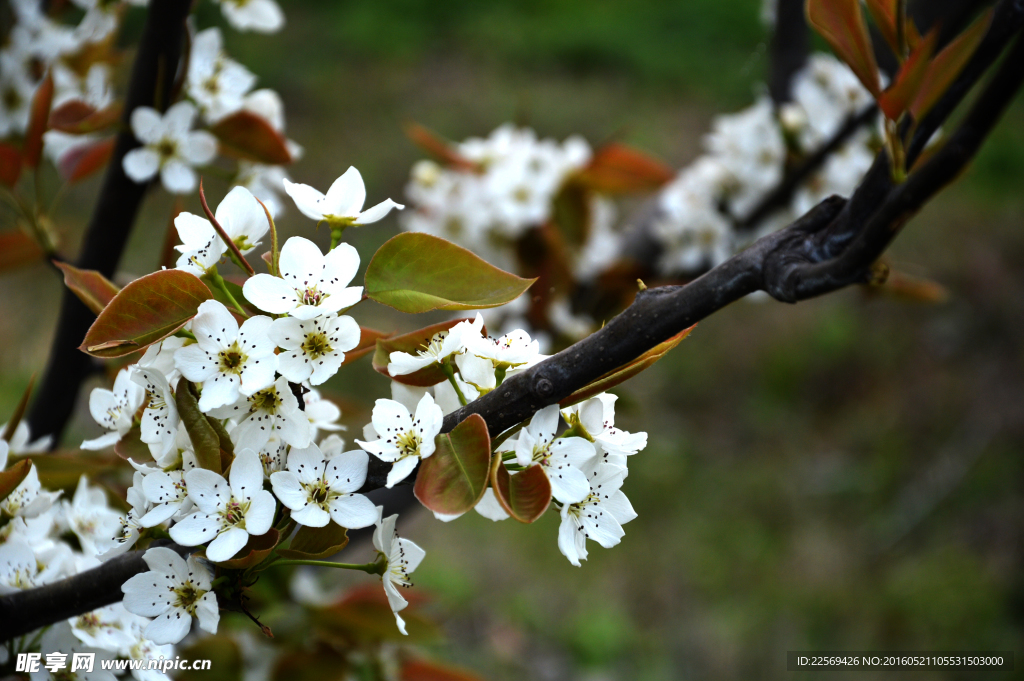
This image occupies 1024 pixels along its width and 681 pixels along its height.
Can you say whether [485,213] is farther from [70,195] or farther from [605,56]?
[605,56]

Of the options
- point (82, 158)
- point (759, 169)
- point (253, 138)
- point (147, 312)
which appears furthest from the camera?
point (759, 169)

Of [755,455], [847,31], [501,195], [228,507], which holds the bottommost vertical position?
[755,455]

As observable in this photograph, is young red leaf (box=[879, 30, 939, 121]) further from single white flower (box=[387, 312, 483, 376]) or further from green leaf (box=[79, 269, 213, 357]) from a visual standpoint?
green leaf (box=[79, 269, 213, 357])

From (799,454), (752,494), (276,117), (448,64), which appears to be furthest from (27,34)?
(448,64)

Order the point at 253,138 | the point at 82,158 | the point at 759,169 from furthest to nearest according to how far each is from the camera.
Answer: the point at 759,169 < the point at 82,158 < the point at 253,138

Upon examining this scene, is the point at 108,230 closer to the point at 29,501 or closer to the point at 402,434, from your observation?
the point at 29,501

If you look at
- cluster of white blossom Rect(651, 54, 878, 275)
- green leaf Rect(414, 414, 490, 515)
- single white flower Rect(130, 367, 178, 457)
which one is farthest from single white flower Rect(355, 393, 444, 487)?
cluster of white blossom Rect(651, 54, 878, 275)

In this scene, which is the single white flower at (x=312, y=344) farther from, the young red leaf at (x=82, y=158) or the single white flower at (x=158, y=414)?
the young red leaf at (x=82, y=158)

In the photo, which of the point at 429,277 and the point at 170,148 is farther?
the point at 170,148

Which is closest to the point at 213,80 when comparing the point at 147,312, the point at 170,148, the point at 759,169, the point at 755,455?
the point at 170,148
